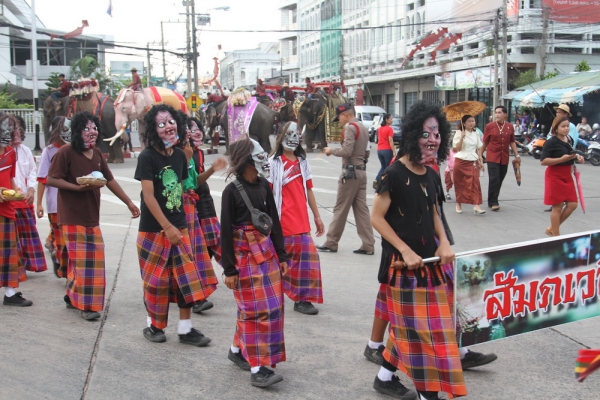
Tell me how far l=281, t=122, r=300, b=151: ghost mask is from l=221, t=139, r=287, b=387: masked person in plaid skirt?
1.51 m

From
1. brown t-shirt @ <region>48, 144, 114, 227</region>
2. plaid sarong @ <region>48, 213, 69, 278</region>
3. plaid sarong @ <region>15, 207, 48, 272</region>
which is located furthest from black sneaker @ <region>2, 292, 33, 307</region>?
brown t-shirt @ <region>48, 144, 114, 227</region>

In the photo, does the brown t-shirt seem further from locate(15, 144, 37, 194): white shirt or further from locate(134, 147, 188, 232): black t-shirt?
locate(15, 144, 37, 194): white shirt

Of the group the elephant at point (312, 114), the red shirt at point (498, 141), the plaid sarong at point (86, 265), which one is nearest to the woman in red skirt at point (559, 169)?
the red shirt at point (498, 141)

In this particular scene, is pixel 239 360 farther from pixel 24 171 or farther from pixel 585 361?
pixel 24 171

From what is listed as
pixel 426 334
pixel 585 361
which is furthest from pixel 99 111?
pixel 585 361

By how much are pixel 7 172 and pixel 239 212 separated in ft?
9.57

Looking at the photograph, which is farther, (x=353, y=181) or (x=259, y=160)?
(x=353, y=181)

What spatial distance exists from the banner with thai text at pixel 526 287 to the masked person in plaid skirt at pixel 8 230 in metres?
3.90

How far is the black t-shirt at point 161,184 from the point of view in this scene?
4.92 metres

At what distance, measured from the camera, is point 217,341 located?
17.2ft

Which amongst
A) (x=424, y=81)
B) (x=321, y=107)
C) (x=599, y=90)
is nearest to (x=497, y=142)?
(x=321, y=107)

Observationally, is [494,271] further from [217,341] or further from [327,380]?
[217,341]

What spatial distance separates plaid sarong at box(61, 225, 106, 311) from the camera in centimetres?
558

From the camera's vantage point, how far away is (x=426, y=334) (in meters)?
3.77
